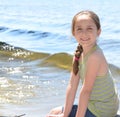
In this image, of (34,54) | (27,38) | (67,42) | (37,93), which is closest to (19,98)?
(37,93)

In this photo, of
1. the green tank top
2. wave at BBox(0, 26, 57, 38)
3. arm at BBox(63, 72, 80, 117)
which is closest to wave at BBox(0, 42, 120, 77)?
arm at BBox(63, 72, 80, 117)

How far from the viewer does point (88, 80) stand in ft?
12.0

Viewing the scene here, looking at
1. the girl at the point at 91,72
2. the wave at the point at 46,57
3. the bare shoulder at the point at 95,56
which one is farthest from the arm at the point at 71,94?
the wave at the point at 46,57

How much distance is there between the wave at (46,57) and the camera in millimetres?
9862

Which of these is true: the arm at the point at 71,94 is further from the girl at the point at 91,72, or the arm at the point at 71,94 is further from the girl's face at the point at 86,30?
the girl's face at the point at 86,30

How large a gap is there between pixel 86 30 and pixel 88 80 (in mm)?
423

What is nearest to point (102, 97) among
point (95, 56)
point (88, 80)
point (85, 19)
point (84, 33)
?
point (88, 80)

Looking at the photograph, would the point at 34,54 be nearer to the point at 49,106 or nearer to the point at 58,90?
the point at 58,90

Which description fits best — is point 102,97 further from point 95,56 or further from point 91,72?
point 95,56

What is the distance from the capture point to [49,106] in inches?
232

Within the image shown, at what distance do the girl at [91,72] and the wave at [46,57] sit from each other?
508 cm

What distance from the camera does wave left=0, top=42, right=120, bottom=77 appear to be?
986 centimetres

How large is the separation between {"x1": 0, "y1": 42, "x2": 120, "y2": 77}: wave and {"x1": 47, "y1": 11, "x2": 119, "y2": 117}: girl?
5.08m

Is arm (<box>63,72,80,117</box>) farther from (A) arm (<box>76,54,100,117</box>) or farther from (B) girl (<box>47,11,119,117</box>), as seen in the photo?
(A) arm (<box>76,54,100,117</box>)
